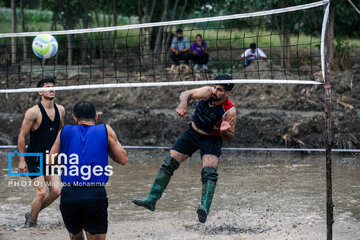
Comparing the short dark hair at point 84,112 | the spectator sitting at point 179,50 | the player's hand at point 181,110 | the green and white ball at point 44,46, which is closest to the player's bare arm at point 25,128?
the green and white ball at point 44,46

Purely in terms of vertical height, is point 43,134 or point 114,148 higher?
point 43,134

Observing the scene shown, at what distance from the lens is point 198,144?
696cm

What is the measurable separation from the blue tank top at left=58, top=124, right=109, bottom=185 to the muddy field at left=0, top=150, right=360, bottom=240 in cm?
222

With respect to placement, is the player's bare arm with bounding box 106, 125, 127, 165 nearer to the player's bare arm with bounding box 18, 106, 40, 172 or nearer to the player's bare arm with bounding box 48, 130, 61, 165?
the player's bare arm with bounding box 48, 130, 61, 165

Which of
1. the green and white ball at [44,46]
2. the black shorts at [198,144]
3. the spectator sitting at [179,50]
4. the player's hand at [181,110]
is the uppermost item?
the spectator sitting at [179,50]

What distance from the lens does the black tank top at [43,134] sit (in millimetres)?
7117

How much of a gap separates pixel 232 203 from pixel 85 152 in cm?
420

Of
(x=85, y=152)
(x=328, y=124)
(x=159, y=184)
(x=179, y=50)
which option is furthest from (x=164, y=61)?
(x=85, y=152)

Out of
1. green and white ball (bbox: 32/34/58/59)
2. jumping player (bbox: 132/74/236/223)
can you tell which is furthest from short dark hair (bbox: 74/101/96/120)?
green and white ball (bbox: 32/34/58/59)

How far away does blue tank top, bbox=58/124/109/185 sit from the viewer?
16.2 feet

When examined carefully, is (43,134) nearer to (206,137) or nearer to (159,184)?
(159,184)

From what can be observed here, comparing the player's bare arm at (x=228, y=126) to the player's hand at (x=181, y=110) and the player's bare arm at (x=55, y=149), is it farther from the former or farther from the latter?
the player's bare arm at (x=55, y=149)

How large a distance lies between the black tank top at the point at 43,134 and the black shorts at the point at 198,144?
159cm

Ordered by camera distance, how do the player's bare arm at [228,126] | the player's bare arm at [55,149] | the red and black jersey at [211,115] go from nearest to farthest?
the player's bare arm at [55,149] < the player's bare arm at [228,126] < the red and black jersey at [211,115]
